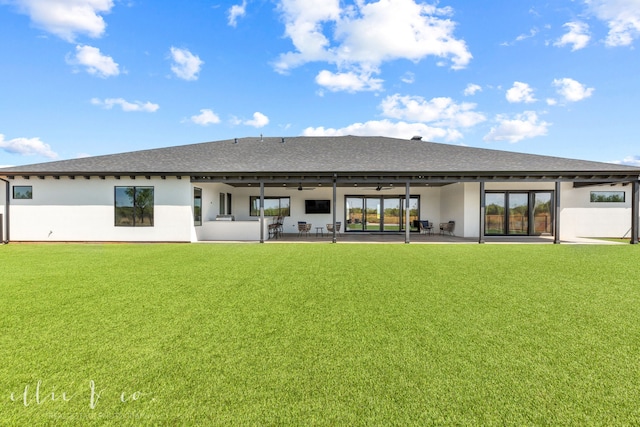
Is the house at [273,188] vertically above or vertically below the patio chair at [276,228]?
above

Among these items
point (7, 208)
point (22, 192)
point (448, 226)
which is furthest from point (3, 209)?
point (448, 226)

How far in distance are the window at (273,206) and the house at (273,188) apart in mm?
1076

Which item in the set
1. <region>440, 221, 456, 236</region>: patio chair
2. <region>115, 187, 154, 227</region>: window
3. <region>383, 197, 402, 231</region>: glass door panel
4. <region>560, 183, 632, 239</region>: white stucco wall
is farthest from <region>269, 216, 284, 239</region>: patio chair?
<region>560, 183, 632, 239</region>: white stucco wall

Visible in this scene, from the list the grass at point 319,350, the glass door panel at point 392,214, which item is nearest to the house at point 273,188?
the glass door panel at point 392,214

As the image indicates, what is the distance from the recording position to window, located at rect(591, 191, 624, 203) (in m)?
15.2

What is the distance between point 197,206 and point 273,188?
4.84m

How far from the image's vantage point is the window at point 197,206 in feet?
41.6

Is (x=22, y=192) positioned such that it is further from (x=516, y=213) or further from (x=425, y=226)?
(x=516, y=213)

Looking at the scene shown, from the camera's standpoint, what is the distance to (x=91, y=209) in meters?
12.4

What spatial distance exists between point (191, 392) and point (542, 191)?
17.0 m

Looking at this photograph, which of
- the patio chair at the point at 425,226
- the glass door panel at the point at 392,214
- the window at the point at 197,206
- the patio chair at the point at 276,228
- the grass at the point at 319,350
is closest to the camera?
the grass at the point at 319,350

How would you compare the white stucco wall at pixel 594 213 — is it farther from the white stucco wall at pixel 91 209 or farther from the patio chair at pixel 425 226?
the white stucco wall at pixel 91 209

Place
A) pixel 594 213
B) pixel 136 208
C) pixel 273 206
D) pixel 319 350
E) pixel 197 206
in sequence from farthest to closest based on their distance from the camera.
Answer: pixel 273 206 < pixel 594 213 < pixel 197 206 < pixel 136 208 < pixel 319 350

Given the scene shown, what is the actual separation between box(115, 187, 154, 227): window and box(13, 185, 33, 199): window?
3585 millimetres
